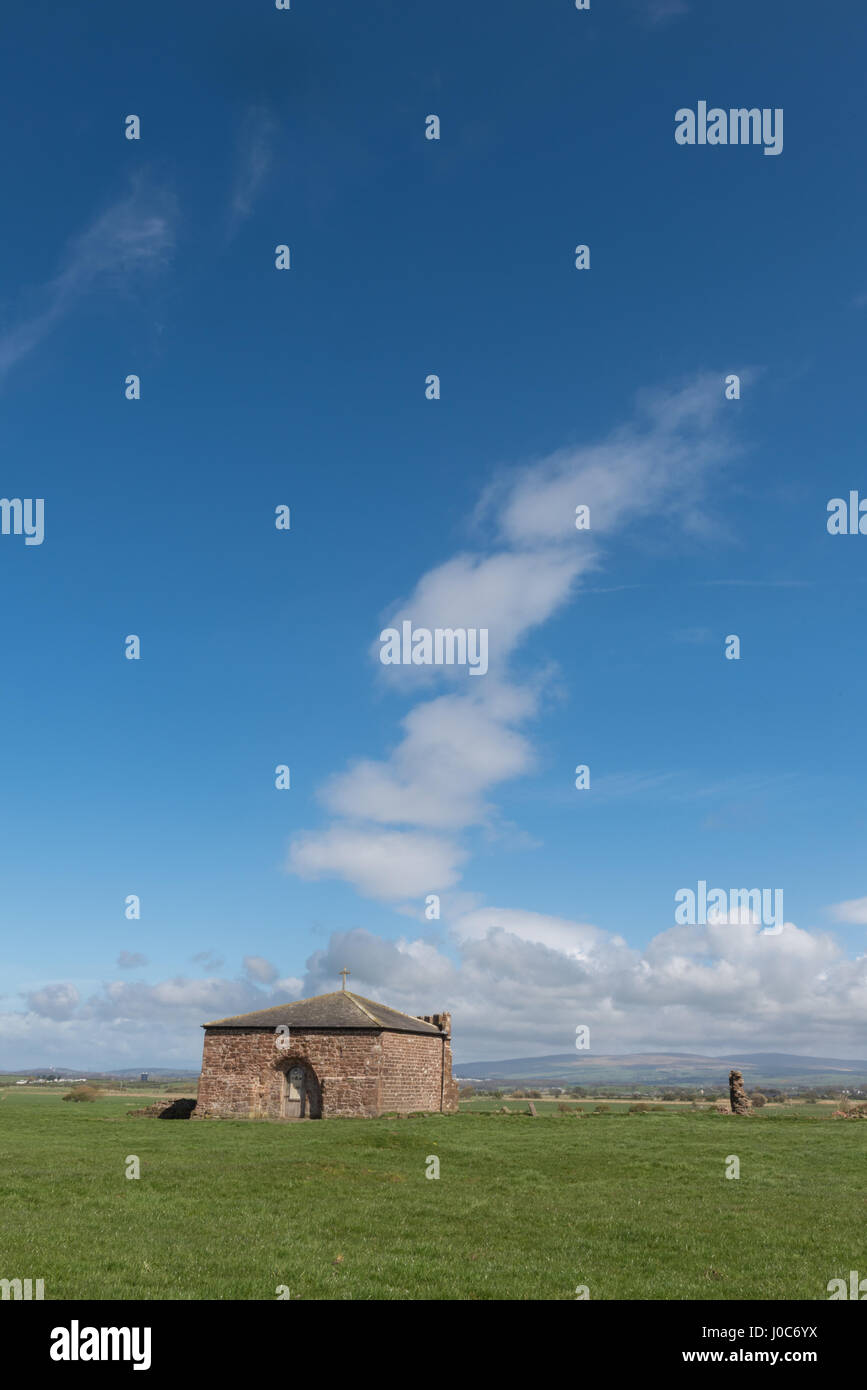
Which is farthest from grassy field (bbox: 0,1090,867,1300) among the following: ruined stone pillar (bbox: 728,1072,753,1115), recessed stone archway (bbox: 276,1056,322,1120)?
ruined stone pillar (bbox: 728,1072,753,1115)

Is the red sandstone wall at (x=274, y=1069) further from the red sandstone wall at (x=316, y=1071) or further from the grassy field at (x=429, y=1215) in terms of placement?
the grassy field at (x=429, y=1215)

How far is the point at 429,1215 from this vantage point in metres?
18.3

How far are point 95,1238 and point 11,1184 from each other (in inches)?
273

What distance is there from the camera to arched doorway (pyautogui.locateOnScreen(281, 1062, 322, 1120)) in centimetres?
4481

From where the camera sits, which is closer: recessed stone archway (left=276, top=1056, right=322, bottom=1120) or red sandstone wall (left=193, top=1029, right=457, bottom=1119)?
red sandstone wall (left=193, top=1029, right=457, bottom=1119)

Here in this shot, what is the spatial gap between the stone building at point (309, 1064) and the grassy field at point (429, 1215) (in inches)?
405

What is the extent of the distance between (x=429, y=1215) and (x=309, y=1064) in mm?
28742

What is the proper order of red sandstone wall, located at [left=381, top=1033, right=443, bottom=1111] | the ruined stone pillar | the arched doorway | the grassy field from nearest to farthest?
the grassy field
the arched doorway
red sandstone wall, located at [left=381, top=1033, right=443, bottom=1111]
the ruined stone pillar

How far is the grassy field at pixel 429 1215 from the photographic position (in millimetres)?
12844

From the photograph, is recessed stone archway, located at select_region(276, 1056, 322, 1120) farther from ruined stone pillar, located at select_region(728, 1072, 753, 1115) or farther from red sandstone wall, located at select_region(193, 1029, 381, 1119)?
ruined stone pillar, located at select_region(728, 1072, 753, 1115)

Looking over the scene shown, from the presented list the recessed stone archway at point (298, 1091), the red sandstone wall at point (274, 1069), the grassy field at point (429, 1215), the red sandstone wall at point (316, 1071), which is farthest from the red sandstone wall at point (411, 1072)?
the grassy field at point (429, 1215)

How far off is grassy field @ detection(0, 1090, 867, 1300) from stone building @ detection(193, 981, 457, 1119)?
10.3 m
